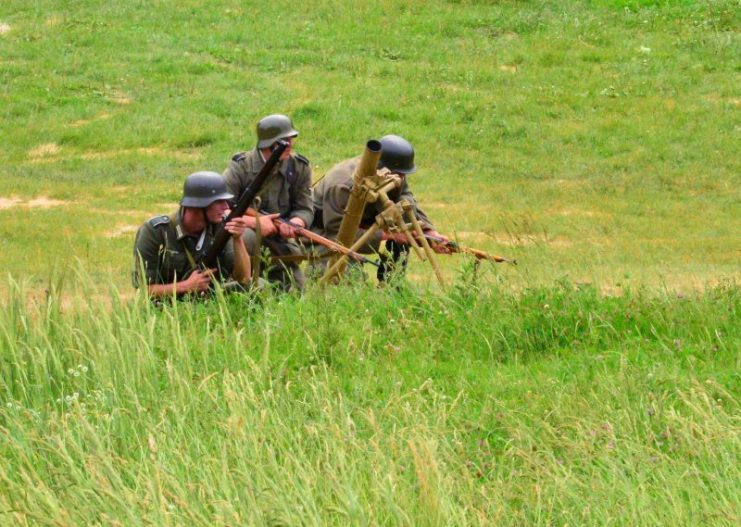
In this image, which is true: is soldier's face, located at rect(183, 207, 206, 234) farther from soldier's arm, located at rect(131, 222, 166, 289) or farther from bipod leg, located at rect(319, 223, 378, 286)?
bipod leg, located at rect(319, 223, 378, 286)

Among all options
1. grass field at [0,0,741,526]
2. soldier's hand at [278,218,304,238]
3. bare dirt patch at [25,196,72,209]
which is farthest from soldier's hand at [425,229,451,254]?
bare dirt patch at [25,196,72,209]

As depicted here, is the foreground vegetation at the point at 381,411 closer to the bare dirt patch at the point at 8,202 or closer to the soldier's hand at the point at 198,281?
the soldier's hand at the point at 198,281

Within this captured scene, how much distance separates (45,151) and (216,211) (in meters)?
11.6

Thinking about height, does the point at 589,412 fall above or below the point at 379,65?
above

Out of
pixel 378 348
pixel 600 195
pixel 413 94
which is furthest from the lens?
pixel 413 94

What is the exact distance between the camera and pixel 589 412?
19.1 ft

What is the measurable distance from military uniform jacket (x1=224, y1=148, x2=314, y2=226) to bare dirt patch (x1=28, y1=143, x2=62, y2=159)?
1010cm

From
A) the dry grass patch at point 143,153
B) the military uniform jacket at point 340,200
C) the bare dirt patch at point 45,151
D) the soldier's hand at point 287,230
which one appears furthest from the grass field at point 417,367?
the soldier's hand at point 287,230

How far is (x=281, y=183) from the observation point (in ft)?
32.5

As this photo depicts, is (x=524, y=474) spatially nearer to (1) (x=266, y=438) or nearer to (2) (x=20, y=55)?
(1) (x=266, y=438)

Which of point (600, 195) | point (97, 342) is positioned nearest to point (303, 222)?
point (97, 342)

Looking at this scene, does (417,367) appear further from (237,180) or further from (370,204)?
(237,180)

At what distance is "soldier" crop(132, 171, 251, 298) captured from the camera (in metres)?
8.45

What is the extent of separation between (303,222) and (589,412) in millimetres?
4301
